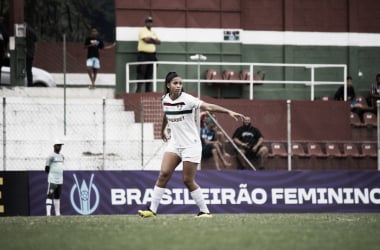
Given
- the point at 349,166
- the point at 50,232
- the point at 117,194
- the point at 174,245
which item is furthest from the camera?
the point at 349,166

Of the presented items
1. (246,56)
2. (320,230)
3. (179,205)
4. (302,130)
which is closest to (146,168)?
(179,205)

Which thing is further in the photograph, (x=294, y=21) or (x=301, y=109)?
(x=294, y=21)

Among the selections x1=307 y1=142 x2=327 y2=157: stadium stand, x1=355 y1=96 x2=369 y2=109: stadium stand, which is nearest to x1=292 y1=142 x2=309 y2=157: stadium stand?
x1=307 y1=142 x2=327 y2=157: stadium stand

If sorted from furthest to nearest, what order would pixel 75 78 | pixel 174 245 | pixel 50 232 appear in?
1. pixel 75 78
2. pixel 50 232
3. pixel 174 245

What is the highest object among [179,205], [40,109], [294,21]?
[294,21]

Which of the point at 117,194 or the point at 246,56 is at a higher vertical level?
the point at 246,56

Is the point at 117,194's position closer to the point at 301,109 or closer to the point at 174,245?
the point at 301,109

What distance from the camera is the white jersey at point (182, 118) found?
1590cm

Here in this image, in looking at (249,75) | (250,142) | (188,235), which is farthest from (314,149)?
(188,235)

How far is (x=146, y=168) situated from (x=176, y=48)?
595 centimetres

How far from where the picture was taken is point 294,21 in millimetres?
30750

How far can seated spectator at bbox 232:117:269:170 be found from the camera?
80.5 feet

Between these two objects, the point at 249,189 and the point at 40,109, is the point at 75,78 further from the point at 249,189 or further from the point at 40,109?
the point at 249,189

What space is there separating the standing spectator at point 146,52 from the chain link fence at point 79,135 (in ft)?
7.13
